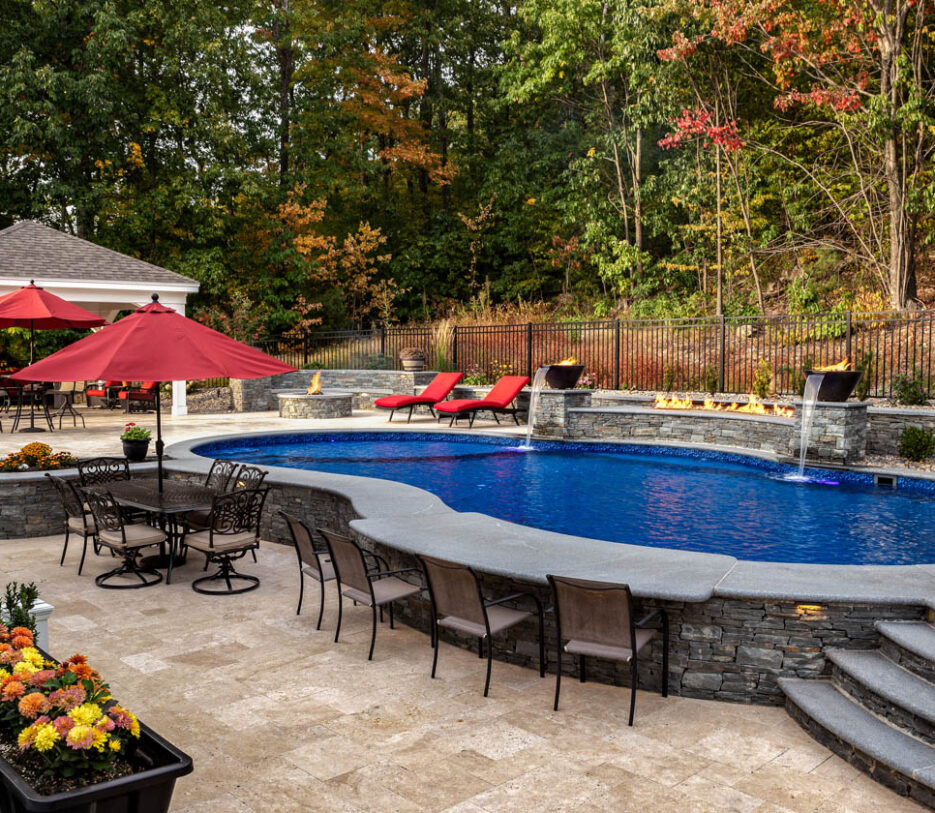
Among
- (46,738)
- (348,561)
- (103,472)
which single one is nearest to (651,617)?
(348,561)

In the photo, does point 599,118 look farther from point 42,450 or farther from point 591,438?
point 42,450

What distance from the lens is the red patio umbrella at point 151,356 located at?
6.25 m

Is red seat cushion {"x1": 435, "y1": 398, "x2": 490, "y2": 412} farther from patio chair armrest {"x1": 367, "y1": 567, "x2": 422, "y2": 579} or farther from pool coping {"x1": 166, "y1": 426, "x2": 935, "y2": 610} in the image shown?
patio chair armrest {"x1": 367, "y1": 567, "x2": 422, "y2": 579}

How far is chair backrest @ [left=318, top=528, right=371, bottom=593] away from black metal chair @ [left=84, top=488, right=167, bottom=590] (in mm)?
2215

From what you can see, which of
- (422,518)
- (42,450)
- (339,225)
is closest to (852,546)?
(422,518)

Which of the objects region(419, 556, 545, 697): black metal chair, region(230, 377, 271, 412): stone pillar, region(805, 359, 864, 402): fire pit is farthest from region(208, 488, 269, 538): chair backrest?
region(230, 377, 271, 412): stone pillar

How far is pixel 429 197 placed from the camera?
105 feet

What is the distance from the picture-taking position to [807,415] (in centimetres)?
1091

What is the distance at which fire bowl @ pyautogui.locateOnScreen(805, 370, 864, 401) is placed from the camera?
10.5m

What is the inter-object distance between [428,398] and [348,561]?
11.3m

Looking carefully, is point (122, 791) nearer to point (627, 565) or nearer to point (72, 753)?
Result: point (72, 753)

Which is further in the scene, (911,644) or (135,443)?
(135,443)

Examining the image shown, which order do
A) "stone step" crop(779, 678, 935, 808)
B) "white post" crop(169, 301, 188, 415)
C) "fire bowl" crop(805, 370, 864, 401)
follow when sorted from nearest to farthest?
"stone step" crop(779, 678, 935, 808), "fire bowl" crop(805, 370, 864, 401), "white post" crop(169, 301, 188, 415)

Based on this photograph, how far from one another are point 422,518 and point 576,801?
342 centimetres
